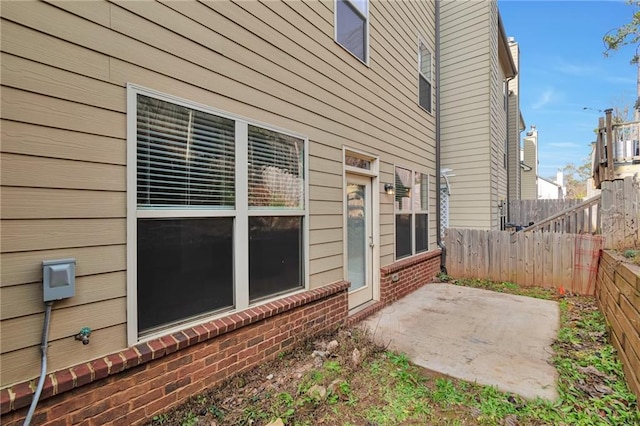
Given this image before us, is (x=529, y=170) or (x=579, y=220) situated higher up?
(x=529, y=170)

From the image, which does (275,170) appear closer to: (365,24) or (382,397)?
(382,397)

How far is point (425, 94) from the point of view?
22.5 feet

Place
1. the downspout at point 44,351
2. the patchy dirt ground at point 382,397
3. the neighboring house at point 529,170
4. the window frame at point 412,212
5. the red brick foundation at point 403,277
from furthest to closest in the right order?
1. the neighboring house at point 529,170
2. the window frame at point 412,212
3. the red brick foundation at point 403,277
4. the patchy dirt ground at point 382,397
5. the downspout at point 44,351

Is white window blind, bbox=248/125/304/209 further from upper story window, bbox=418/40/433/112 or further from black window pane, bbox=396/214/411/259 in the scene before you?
upper story window, bbox=418/40/433/112

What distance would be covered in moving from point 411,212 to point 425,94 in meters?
2.73

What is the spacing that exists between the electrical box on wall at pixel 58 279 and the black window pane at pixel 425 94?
6572 mm

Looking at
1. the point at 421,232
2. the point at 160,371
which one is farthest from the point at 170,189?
the point at 421,232

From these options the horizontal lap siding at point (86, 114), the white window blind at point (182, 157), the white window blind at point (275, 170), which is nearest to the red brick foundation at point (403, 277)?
the white window blind at point (275, 170)

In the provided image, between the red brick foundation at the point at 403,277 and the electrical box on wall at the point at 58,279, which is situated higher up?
the electrical box on wall at the point at 58,279

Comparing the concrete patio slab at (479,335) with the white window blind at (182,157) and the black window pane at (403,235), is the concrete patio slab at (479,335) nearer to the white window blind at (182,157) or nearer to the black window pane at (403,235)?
the black window pane at (403,235)

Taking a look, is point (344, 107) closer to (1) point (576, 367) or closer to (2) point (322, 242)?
(2) point (322, 242)

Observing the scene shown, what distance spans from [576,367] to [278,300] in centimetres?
303

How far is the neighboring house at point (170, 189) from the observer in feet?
5.66

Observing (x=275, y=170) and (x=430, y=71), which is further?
(x=430, y=71)
